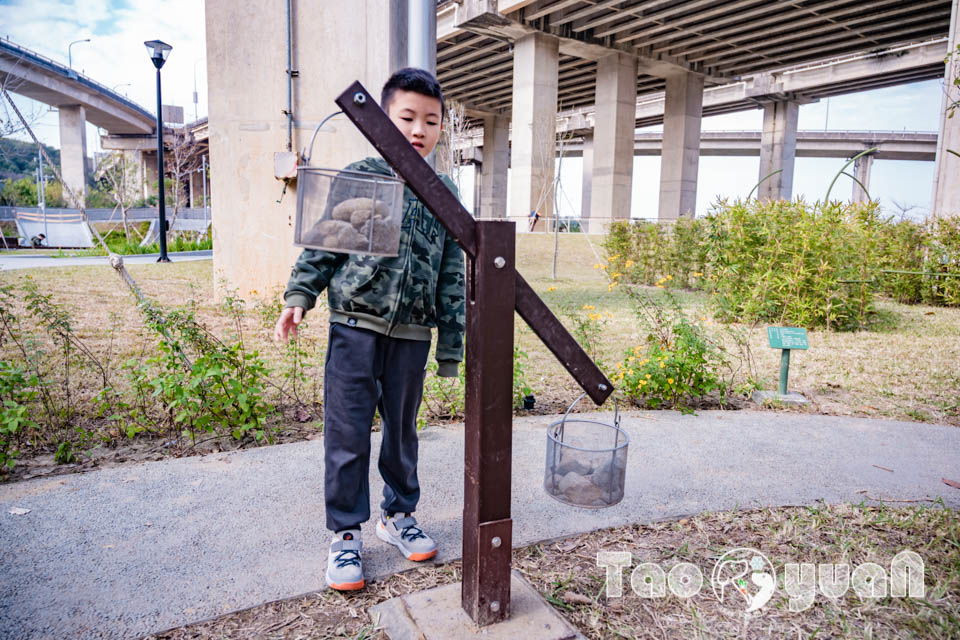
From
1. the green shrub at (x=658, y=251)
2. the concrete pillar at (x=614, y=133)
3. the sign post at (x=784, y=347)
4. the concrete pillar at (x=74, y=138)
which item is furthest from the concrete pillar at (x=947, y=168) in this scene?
the concrete pillar at (x=74, y=138)

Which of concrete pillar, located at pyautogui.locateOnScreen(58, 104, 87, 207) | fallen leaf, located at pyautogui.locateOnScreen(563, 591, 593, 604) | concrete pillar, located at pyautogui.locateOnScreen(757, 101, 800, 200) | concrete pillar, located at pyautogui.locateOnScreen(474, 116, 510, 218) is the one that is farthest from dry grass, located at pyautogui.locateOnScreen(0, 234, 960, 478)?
concrete pillar, located at pyautogui.locateOnScreen(58, 104, 87, 207)

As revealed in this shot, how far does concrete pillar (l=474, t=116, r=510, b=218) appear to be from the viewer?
1561 inches

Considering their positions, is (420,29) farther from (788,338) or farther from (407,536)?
(407,536)

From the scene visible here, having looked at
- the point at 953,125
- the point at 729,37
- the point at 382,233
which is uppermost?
the point at 729,37

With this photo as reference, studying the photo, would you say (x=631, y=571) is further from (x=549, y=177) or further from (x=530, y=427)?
(x=549, y=177)

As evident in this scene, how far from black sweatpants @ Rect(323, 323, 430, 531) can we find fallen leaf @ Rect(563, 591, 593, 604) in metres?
0.71

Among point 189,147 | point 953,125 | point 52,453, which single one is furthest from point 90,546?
point 189,147

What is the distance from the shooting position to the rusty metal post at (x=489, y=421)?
1.55 m

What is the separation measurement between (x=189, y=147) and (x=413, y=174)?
4223cm

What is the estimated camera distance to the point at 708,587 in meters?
2.04

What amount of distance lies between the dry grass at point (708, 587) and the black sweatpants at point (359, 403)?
11.9 inches

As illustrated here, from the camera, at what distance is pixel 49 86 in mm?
31781

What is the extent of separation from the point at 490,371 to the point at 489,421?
0.45 ft

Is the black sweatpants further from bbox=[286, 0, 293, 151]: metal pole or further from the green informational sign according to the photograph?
bbox=[286, 0, 293, 151]: metal pole
